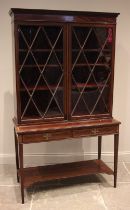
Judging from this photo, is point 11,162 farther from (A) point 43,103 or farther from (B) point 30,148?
(A) point 43,103

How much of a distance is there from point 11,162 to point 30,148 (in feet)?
1.03

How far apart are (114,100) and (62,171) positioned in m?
1.14

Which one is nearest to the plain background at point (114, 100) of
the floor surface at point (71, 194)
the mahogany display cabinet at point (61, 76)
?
the floor surface at point (71, 194)

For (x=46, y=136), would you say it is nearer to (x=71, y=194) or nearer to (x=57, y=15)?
(x=71, y=194)

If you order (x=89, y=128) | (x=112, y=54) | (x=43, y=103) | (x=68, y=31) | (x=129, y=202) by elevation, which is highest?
(x=68, y=31)

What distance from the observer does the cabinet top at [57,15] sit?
91.9 inches

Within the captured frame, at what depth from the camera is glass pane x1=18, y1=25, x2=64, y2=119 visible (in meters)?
2.45

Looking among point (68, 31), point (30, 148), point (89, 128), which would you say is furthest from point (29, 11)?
point (30, 148)

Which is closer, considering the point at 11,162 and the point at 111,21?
the point at 111,21

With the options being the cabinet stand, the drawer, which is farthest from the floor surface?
the drawer

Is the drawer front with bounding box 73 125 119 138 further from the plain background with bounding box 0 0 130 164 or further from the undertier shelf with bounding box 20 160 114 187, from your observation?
the plain background with bounding box 0 0 130 164

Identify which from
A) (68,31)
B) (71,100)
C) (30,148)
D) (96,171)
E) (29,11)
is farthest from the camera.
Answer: (30,148)

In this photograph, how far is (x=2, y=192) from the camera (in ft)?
9.02

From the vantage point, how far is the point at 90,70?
2.67 metres
